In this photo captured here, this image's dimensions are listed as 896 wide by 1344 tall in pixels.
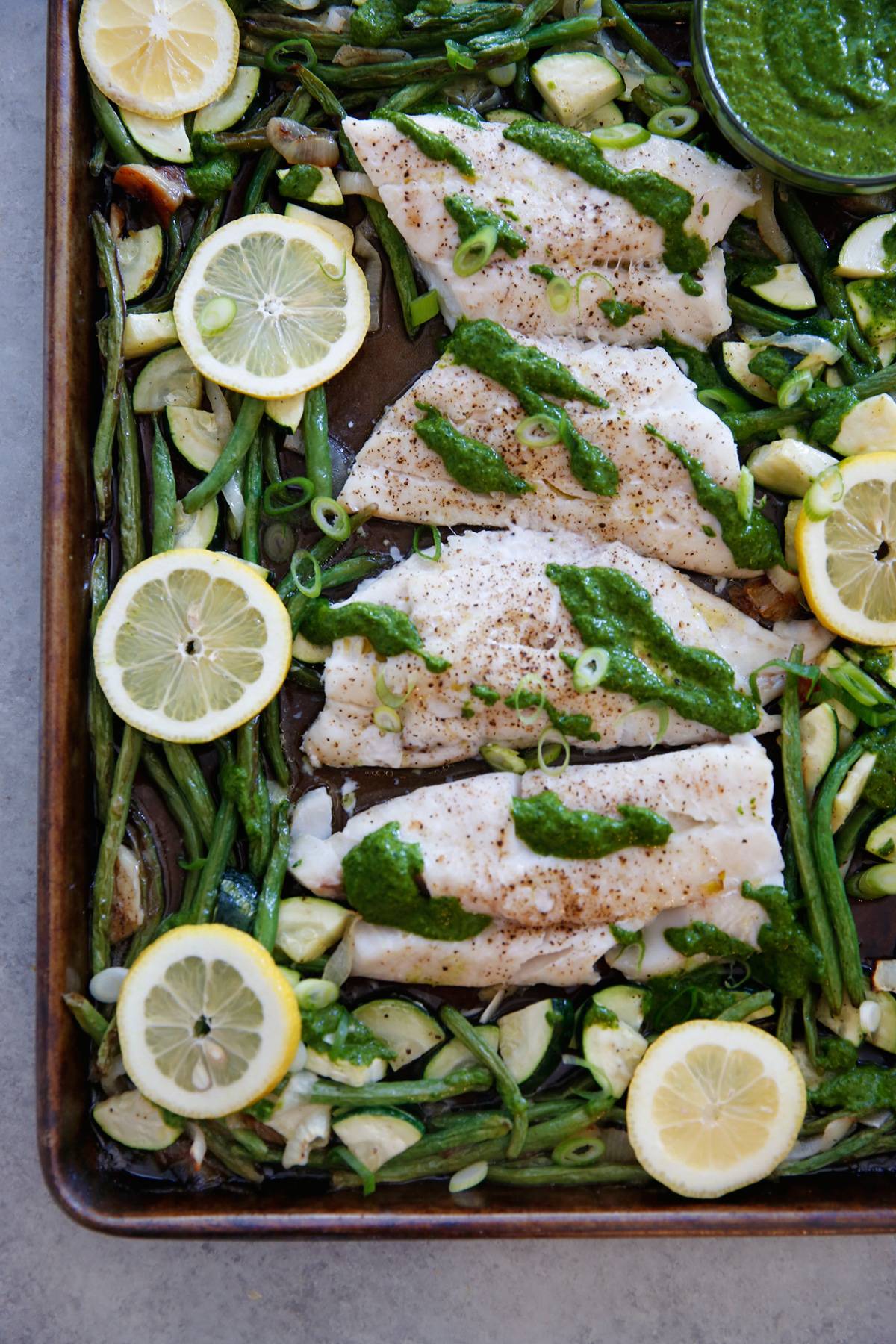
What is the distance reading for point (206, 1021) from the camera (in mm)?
3240

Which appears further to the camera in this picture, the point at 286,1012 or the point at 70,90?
the point at 70,90

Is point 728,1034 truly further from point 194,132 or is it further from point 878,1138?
point 194,132

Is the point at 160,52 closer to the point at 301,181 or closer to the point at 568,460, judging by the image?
the point at 301,181

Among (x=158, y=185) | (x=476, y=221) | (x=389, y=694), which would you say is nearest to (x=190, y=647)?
(x=389, y=694)

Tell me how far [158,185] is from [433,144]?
92cm

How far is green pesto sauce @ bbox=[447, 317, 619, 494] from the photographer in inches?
141

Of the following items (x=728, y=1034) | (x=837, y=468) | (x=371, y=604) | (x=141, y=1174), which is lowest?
(x=141, y=1174)

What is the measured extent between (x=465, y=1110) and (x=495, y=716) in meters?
1.26

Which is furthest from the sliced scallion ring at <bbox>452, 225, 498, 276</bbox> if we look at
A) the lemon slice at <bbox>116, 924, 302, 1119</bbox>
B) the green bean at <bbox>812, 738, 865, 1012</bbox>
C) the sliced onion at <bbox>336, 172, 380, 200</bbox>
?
the lemon slice at <bbox>116, 924, 302, 1119</bbox>

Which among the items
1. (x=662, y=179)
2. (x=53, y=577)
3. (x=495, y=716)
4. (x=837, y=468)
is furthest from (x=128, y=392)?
(x=837, y=468)

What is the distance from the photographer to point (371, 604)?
3.50 m

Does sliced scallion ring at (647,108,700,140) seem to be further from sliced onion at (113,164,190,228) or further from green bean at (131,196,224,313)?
sliced onion at (113,164,190,228)

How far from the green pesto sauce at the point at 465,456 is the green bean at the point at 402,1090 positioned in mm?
1871

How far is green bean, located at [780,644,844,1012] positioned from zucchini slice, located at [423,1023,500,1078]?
1.09m
